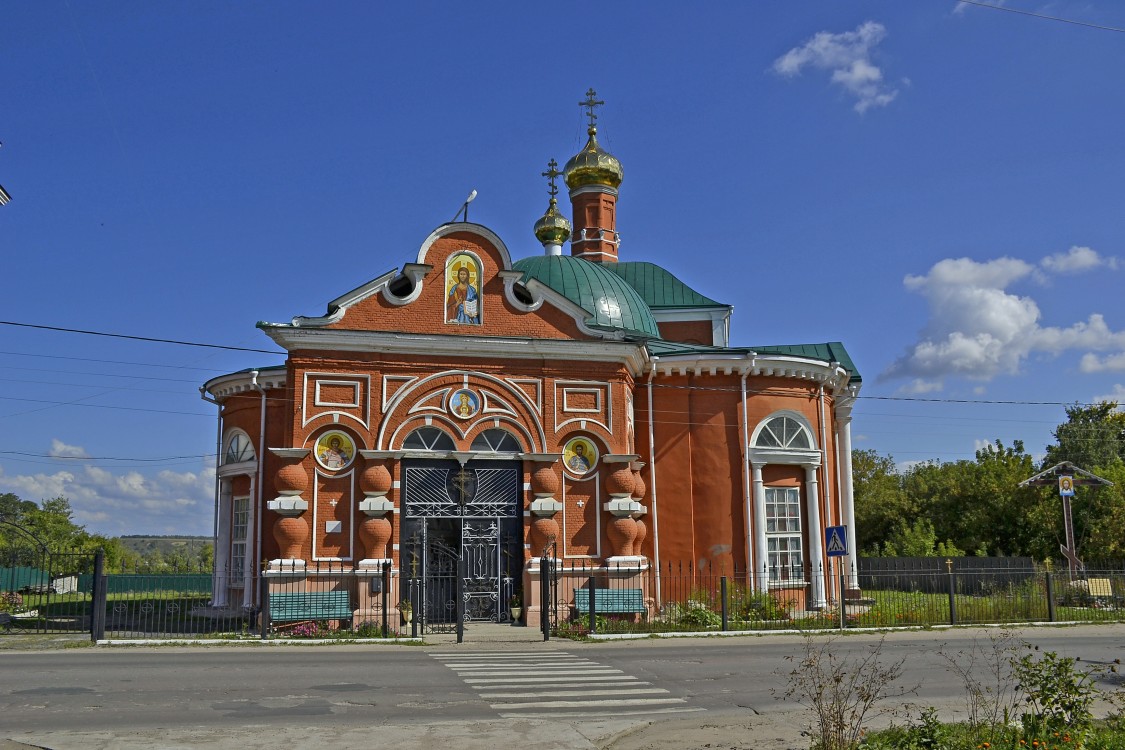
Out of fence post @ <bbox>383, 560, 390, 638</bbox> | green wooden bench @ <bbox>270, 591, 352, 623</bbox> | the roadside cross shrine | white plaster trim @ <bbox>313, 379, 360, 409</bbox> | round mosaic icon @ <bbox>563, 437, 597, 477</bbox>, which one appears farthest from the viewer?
the roadside cross shrine

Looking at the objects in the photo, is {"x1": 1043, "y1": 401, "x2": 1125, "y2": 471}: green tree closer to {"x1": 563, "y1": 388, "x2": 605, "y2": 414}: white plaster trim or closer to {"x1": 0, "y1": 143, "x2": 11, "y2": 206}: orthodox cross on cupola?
{"x1": 563, "y1": 388, "x2": 605, "y2": 414}: white plaster trim

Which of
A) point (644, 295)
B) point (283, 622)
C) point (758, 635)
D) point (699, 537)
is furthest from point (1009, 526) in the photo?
point (283, 622)

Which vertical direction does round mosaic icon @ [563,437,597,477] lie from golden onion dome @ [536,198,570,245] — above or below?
below

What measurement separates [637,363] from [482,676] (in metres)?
12.5

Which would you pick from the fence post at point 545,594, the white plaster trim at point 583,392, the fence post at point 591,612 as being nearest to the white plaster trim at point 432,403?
the white plaster trim at point 583,392

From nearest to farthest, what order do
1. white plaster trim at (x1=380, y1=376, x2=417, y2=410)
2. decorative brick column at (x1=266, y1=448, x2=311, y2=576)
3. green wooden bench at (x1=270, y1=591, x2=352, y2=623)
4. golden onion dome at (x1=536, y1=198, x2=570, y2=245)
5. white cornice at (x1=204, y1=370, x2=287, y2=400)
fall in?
green wooden bench at (x1=270, y1=591, x2=352, y2=623) → decorative brick column at (x1=266, y1=448, x2=311, y2=576) → white plaster trim at (x1=380, y1=376, x2=417, y2=410) → white cornice at (x1=204, y1=370, x2=287, y2=400) → golden onion dome at (x1=536, y1=198, x2=570, y2=245)

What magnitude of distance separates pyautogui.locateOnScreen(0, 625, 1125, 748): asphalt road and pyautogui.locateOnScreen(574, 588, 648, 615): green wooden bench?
9.15 ft

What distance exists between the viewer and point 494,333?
2353 cm

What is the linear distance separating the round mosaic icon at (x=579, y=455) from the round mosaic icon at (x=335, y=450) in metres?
4.91

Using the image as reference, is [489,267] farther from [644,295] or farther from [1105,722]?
[1105,722]

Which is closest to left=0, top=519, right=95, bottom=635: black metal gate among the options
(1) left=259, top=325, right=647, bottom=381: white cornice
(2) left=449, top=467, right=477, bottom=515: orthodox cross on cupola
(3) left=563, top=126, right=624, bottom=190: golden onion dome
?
(1) left=259, top=325, right=647, bottom=381: white cornice

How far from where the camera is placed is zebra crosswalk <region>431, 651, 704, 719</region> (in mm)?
11852

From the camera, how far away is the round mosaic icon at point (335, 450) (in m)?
22.2

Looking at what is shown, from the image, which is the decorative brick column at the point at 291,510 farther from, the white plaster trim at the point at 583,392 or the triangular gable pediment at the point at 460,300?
the white plaster trim at the point at 583,392
